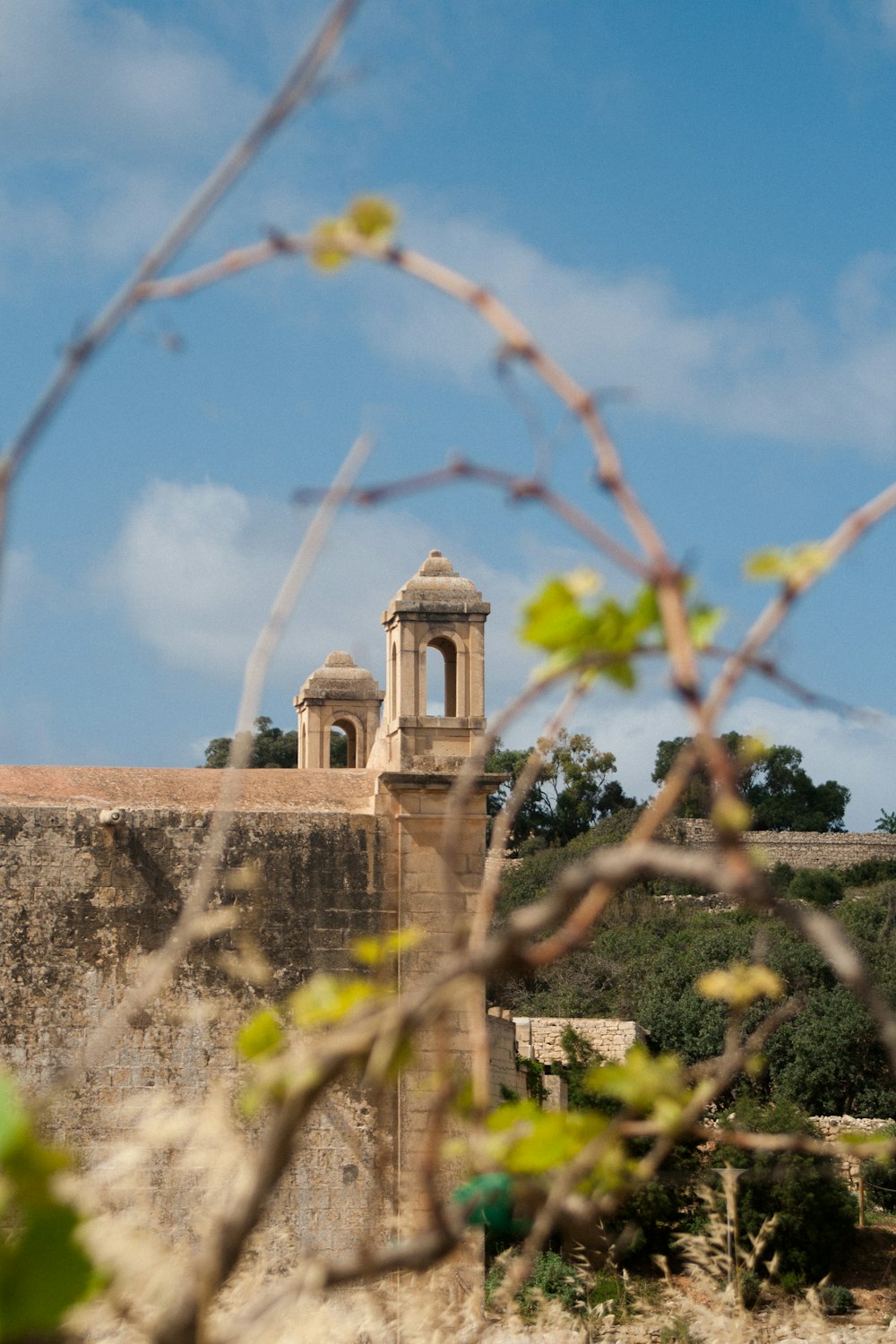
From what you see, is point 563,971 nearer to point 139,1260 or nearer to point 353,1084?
point 353,1084

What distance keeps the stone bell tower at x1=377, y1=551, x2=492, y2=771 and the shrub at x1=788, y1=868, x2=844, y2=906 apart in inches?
1491

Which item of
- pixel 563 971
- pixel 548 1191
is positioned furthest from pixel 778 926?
pixel 548 1191

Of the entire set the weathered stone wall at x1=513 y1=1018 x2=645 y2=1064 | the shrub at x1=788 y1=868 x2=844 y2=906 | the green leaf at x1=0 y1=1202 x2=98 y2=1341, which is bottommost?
the green leaf at x1=0 y1=1202 x2=98 y2=1341

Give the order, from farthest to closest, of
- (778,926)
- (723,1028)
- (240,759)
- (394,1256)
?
(778,926)
(723,1028)
(240,759)
(394,1256)

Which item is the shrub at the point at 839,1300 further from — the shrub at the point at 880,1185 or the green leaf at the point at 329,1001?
the green leaf at the point at 329,1001

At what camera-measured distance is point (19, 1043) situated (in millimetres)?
11055

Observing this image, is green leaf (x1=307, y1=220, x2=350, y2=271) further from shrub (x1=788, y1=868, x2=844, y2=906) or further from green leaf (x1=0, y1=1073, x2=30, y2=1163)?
shrub (x1=788, y1=868, x2=844, y2=906)

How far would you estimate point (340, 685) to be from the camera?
1614cm

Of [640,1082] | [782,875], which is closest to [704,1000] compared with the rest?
[782,875]

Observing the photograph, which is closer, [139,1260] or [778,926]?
[139,1260]

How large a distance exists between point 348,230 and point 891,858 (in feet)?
206

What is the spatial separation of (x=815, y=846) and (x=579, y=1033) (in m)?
36.2

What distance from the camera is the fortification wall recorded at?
11.0 meters

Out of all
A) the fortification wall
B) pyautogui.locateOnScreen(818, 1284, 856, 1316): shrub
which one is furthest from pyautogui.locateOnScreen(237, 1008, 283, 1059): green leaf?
pyautogui.locateOnScreen(818, 1284, 856, 1316): shrub
